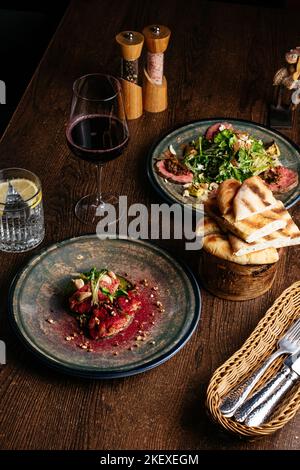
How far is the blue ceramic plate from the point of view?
5.41 ft

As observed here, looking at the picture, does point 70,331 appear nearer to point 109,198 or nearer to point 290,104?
point 109,198

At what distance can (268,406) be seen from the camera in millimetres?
1190

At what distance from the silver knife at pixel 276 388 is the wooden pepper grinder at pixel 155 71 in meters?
0.97

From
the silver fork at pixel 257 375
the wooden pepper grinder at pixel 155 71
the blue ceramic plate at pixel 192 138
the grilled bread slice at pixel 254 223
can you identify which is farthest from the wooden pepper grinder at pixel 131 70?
the silver fork at pixel 257 375

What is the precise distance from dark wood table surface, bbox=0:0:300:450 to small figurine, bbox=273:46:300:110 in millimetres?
116

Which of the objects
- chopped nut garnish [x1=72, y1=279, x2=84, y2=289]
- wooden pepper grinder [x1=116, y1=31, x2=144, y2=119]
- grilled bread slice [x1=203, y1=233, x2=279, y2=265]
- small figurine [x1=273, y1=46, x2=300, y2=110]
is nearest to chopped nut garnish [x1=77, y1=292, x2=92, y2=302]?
chopped nut garnish [x1=72, y1=279, x2=84, y2=289]

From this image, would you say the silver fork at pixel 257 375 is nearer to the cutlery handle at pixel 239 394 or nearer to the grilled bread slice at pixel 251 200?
the cutlery handle at pixel 239 394

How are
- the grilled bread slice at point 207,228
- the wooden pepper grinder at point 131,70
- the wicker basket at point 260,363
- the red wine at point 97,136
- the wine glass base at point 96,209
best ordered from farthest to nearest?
the wooden pepper grinder at point 131,70, the wine glass base at point 96,209, the red wine at point 97,136, the grilled bread slice at point 207,228, the wicker basket at point 260,363

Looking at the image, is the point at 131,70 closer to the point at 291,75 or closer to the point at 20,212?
the point at 291,75

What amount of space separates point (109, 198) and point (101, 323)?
0.47 m

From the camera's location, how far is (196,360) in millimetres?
1319

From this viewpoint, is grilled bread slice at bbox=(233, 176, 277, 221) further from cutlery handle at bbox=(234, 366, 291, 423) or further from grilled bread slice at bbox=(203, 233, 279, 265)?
cutlery handle at bbox=(234, 366, 291, 423)

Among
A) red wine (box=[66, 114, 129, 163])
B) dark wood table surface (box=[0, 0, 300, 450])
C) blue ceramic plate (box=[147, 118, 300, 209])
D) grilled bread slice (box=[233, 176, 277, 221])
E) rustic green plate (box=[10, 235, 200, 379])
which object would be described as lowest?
dark wood table surface (box=[0, 0, 300, 450])

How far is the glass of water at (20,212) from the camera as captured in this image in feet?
4.84
